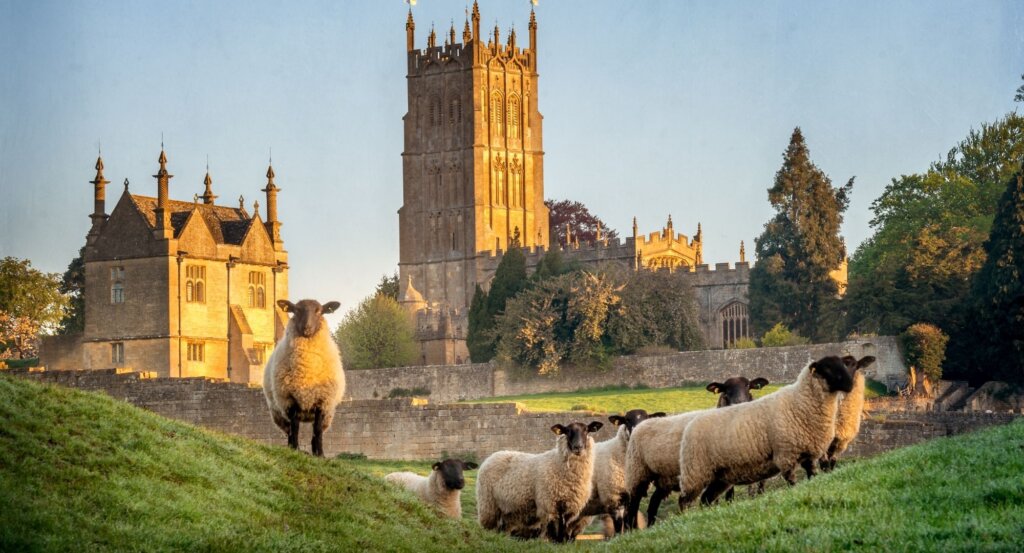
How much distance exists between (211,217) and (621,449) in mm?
49808

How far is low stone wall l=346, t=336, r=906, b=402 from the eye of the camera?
63.4 m

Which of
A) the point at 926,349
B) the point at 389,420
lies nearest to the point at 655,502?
the point at 389,420

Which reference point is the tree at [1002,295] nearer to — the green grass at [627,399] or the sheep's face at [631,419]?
the green grass at [627,399]

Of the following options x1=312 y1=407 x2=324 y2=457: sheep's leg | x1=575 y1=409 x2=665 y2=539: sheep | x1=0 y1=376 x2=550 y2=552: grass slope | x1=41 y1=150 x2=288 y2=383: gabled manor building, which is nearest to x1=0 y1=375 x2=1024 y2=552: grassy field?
x1=0 y1=376 x2=550 y2=552: grass slope

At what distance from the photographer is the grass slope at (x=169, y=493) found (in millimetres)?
14938

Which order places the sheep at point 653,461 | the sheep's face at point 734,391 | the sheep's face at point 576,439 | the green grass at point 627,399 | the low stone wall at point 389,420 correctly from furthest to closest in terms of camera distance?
the green grass at point 627,399
the low stone wall at point 389,420
the sheep's face at point 734,391
the sheep at point 653,461
the sheep's face at point 576,439

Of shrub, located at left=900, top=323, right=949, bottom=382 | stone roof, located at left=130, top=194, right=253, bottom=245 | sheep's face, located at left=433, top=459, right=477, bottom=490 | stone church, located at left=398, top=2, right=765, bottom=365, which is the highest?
stone church, located at left=398, top=2, right=765, bottom=365

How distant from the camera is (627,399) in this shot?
62188mm

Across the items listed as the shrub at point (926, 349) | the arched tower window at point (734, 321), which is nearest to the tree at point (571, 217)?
the arched tower window at point (734, 321)

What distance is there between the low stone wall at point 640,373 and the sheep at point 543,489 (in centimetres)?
3895

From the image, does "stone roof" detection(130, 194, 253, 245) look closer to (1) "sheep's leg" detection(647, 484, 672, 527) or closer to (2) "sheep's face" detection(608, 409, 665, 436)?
(2) "sheep's face" detection(608, 409, 665, 436)

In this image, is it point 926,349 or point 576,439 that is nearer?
point 576,439

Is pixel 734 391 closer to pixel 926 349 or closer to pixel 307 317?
pixel 307 317

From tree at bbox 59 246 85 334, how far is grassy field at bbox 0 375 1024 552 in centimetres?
6465
